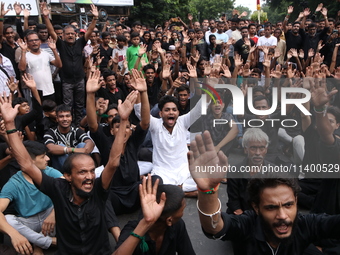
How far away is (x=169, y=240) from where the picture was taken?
95.7 inches

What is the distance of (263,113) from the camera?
464 cm

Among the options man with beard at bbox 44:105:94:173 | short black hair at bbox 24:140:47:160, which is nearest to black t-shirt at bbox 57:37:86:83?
man with beard at bbox 44:105:94:173

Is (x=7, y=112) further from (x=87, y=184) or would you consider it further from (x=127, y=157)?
(x=127, y=157)

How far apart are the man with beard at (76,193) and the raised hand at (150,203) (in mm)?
541

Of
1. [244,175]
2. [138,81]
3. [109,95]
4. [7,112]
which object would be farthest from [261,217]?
[109,95]

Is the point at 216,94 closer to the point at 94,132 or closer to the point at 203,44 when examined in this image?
the point at 94,132

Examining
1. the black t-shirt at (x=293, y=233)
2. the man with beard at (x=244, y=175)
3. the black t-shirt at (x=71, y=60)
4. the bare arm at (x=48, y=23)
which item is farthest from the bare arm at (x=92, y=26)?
the black t-shirt at (x=293, y=233)

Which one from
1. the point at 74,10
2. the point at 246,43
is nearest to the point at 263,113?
the point at 246,43

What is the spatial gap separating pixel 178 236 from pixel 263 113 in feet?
8.61

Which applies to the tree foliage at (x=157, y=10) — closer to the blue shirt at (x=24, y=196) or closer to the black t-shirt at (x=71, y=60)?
the black t-shirt at (x=71, y=60)

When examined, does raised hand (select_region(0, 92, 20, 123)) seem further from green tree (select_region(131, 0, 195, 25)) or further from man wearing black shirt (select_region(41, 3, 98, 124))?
green tree (select_region(131, 0, 195, 25))

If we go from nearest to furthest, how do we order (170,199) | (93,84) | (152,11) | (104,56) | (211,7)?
(170,199) → (93,84) → (104,56) → (152,11) → (211,7)

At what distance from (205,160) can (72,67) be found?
Answer: 4.97 metres

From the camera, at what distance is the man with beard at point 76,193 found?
8.66 feet
